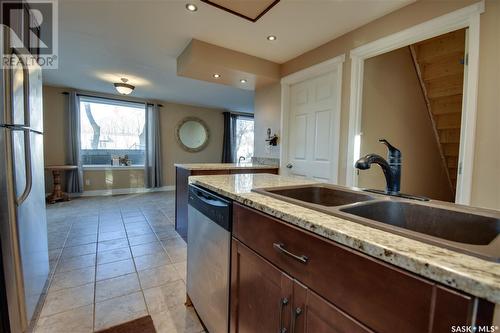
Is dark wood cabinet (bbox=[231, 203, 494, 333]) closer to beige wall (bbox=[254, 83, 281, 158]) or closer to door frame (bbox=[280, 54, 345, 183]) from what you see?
door frame (bbox=[280, 54, 345, 183])

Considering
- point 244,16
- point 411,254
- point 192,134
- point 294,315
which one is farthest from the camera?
point 192,134

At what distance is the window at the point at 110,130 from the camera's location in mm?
5219

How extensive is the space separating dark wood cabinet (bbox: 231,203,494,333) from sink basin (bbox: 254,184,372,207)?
33 cm

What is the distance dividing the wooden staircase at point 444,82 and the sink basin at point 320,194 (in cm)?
251

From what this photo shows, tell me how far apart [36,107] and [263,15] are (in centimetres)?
202

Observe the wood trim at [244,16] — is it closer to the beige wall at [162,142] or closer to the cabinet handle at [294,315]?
the cabinet handle at [294,315]

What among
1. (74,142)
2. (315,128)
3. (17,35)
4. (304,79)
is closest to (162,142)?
(74,142)

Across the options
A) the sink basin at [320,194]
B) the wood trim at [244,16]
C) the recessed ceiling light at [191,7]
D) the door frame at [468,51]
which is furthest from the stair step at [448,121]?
the recessed ceiling light at [191,7]

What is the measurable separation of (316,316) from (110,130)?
6.14 meters

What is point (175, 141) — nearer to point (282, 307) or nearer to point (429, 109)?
point (429, 109)

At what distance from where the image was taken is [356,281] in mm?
561

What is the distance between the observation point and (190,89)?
15.7 ft

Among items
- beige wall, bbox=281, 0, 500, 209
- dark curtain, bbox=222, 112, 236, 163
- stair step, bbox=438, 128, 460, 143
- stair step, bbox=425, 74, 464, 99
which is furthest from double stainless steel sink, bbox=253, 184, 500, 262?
dark curtain, bbox=222, 112, 236, 163

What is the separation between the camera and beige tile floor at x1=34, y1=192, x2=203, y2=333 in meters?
1.52
